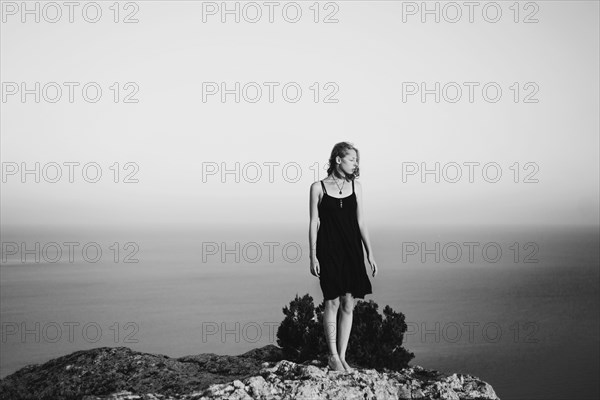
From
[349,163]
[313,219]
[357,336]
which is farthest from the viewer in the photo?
[357,336]

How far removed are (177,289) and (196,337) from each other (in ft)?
98.3

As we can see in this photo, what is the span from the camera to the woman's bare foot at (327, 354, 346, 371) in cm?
1044

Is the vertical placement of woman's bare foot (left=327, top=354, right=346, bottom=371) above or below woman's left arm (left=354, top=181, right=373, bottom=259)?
below

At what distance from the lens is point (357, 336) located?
39.3 feet

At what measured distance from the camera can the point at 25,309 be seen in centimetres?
8588

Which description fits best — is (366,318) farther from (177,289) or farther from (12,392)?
(177,289)

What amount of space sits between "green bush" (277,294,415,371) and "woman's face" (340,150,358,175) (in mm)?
2549

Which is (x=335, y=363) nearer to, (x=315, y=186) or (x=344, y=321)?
(x=344, y=321)

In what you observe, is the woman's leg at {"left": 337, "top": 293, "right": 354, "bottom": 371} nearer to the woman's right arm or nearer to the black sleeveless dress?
the black sleeveless dress

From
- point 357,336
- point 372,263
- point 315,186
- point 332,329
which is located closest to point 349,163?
point 315,186

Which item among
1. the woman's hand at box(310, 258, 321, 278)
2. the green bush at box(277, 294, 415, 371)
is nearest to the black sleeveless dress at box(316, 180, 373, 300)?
the woman's hand at box(310, 258, 321, 278)

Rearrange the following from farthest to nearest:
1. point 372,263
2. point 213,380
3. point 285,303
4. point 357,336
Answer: point 285,303 → point 357,336 → point 372,263 → point 213,380

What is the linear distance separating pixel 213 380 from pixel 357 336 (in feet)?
8.82

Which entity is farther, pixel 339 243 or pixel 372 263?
pixel 372 263
